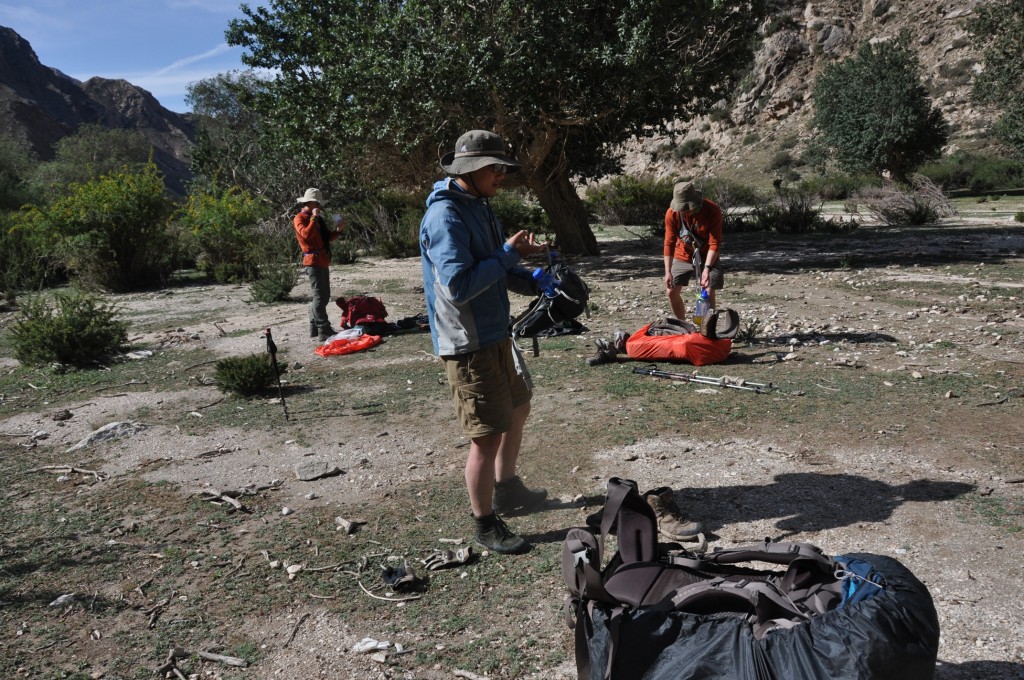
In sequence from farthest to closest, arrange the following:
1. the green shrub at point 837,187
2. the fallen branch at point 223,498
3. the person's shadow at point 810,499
→ the green shrub at point 837,187 < the fallen branch at point 223,498 < the person's shadow at point 810,499

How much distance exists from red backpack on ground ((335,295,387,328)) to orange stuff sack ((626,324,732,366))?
12.6 feet

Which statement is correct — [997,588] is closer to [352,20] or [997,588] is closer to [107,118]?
[352,20]

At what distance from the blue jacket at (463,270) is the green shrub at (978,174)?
35109 millimetres

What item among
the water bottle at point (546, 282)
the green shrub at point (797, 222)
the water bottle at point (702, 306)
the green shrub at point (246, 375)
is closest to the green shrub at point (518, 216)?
the green shrub at point (797, 222)

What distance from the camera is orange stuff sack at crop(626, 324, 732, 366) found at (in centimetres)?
721

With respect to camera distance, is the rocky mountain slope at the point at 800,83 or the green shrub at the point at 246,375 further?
the rocky mountain slope at the point at 800,83

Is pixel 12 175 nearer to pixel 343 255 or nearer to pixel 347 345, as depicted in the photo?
pixel 343 255

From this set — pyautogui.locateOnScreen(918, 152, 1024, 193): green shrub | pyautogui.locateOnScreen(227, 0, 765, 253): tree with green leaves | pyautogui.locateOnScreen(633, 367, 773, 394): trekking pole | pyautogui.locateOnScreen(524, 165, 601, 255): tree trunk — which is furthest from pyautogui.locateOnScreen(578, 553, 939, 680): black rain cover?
pyautogui.locateOnScreen(918, 152, 1024, 193): green shrub

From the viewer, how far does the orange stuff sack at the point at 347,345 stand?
923 cm

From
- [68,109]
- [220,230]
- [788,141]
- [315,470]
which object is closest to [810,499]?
[315,470]

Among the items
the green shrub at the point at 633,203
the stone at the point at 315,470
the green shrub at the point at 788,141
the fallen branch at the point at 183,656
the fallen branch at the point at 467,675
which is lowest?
the fallen branch at the point at 183,656

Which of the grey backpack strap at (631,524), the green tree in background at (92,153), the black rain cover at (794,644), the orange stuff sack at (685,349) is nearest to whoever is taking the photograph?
the black rain cover at (794,644)

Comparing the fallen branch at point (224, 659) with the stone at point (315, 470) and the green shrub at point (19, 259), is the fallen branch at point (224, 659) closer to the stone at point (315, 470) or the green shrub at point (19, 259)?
the stone at point (315, 470)

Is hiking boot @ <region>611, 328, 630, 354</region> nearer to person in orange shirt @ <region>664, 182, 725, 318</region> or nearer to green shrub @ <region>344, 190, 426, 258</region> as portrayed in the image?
person in orange shirt @ <region>664, 182, 725, 318</region>
